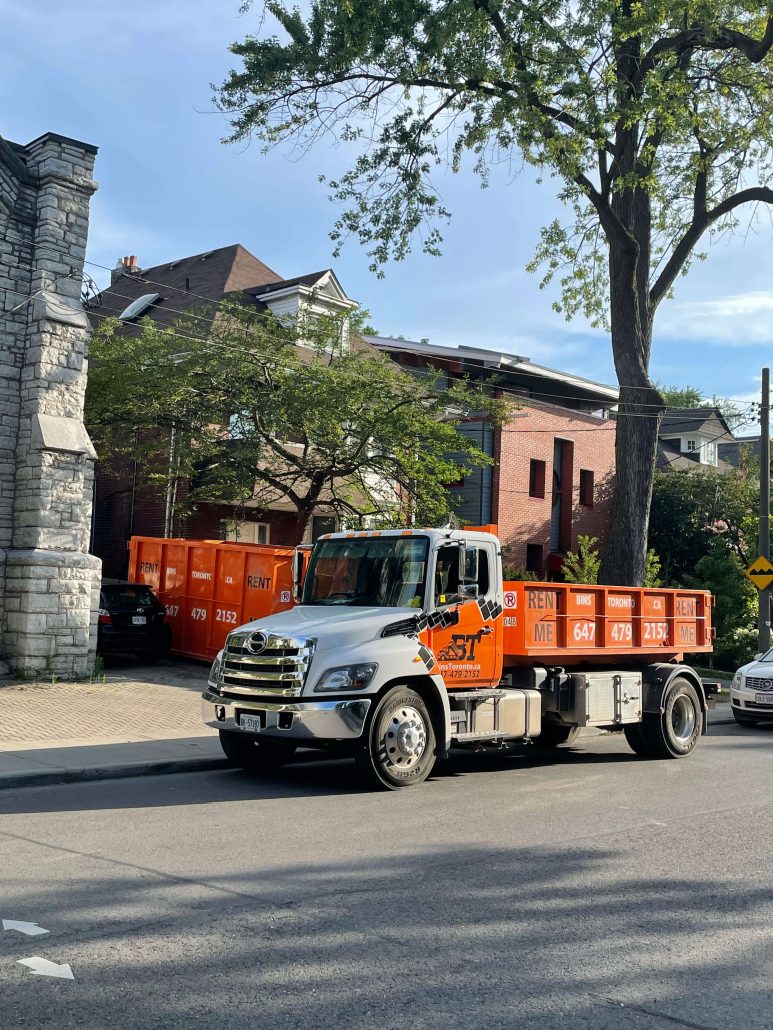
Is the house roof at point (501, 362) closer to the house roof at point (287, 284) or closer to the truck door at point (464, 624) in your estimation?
the house roof at point (287, 284)

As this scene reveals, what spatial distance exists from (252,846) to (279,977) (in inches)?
102

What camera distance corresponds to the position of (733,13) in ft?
60.0

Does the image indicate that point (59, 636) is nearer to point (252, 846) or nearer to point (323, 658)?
point (323, 658)

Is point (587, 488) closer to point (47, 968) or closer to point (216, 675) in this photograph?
point (216, 675)

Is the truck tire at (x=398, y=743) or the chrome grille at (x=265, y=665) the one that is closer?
the chrome grille at (x=265, y=665)

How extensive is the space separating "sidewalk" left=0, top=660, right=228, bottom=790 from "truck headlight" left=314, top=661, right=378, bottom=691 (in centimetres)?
246

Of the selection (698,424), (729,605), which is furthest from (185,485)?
(698,424)

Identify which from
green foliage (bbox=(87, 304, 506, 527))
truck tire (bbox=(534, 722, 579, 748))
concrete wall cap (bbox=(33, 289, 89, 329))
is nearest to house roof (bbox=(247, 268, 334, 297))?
green foliage (bbox=(87, 304, 506, 527))

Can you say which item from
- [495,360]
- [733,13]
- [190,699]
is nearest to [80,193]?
[190,699]

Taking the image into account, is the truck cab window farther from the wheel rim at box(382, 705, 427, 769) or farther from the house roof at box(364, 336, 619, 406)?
the house roof at box(364, 336, 619, 406)

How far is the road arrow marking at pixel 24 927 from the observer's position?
16.5 feet

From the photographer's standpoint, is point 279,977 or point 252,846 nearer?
point 279,977

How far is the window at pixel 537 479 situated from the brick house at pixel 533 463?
3 cm

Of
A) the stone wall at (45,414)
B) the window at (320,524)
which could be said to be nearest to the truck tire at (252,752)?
the stone wall at (45,414)
